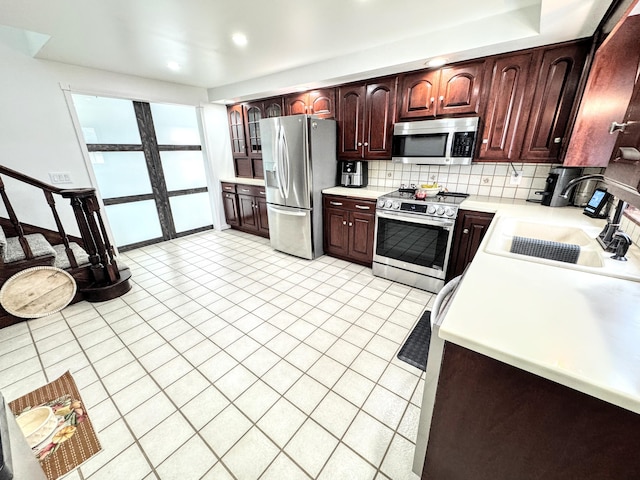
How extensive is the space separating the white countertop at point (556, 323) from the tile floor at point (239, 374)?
96 centimetres

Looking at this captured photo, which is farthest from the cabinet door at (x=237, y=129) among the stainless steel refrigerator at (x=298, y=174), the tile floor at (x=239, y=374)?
the tile floor at (x=239, y=374)

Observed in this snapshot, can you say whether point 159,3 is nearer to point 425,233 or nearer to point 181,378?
point 181,378

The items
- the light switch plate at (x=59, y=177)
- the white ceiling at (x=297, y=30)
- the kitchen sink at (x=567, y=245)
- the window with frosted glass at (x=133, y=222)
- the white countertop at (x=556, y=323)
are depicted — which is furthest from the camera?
the window with frosted glass at (x=133, y=222)

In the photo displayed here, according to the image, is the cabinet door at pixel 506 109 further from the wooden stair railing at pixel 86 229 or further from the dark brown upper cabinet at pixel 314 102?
the wooden stair railing at pixel 86 229

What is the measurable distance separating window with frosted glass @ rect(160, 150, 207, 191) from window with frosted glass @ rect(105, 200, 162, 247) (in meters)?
0.51

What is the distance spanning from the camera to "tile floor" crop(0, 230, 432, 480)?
1.28 meters

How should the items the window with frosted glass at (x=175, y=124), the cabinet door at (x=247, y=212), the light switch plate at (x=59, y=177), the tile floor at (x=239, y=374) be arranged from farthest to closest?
the cabinet door at (x=247, y=212)
the window with frosted glass at (x=175, y=124)
the light switch plate at (x=59, y=177)
the tile floor at (x=239, y=374)

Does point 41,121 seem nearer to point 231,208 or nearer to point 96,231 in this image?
point 96,231

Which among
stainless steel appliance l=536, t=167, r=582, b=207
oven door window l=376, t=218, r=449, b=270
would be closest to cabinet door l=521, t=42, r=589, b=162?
stainless steel appliance l=536, t=167, r=582, b=207

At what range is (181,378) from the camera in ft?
5.67

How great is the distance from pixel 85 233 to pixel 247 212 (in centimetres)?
226

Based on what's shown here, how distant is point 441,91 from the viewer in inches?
98.0

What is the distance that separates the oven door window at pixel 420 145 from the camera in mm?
2559

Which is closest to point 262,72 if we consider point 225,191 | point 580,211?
point 225,191
